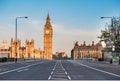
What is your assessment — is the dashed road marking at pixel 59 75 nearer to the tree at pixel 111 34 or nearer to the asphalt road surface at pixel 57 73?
the asphalt road surface at pixel 57 73

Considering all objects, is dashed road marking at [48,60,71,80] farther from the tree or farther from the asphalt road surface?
the tree

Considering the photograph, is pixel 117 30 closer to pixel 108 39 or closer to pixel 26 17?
pixel 108 39

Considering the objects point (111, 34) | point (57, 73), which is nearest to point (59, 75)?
point (57, 73)

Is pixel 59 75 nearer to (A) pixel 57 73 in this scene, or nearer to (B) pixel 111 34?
(A) pixel 57 73

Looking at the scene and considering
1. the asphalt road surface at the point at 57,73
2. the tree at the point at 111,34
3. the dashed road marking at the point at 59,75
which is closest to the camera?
the dashed road marking at the point at 59,75

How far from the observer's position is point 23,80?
2206cm

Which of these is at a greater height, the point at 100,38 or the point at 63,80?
the point at 100,38

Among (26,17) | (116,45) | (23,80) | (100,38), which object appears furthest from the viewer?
(100,38)

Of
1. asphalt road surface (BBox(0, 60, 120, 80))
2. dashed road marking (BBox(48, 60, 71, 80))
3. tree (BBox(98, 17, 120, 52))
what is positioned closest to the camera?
dashed road marking (BBox(48, 60, 71, 80))

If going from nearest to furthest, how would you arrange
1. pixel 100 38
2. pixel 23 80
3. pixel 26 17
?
pixel 23 80 < pixel 26 17 < pixel 100 38

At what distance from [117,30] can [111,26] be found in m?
2.13

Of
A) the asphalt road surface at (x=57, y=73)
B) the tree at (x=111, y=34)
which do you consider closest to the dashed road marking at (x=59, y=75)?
the asphalt road surface at (x=57, y=73)

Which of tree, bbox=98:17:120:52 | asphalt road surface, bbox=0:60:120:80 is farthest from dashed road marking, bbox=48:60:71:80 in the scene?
tree, bbox=98:17:120:52

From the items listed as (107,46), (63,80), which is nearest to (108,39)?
(107,46)
